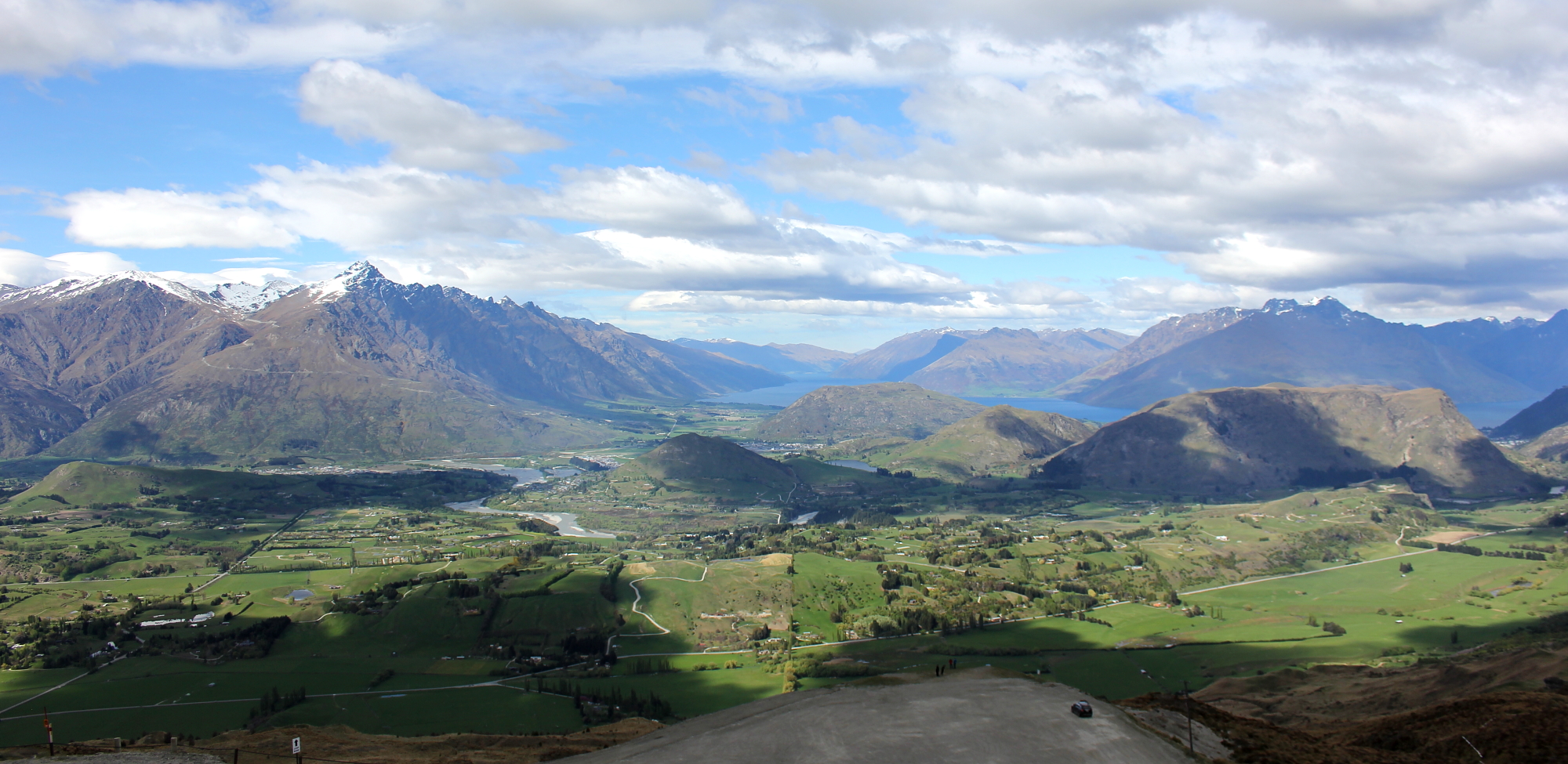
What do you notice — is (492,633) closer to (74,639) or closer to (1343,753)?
(74,639)

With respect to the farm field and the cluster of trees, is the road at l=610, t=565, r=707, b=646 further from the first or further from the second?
the cluster of trees

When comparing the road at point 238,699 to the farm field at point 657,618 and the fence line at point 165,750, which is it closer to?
the farm field at point 657,618

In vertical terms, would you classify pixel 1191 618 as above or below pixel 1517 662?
below

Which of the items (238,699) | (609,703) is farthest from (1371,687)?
(238,699)

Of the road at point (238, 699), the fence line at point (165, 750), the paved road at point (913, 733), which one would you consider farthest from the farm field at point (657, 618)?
the paved road at point (913, 733)

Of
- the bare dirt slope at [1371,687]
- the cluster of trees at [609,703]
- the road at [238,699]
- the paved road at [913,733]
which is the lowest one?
the road at [238,699]

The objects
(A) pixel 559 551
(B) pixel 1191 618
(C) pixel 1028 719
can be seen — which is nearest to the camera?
(C) pixel 1028 719

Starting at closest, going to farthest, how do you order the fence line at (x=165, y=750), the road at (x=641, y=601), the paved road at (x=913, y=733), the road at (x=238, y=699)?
1. the paved road at (x=913, y=733)
2. the fence line at (x=165, y=750)
3. the road at (x=238, y=699)
4. the road at (x=641, y=601)

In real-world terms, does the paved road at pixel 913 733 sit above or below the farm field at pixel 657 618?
above

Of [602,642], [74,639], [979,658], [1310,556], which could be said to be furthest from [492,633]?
[1310,556]
